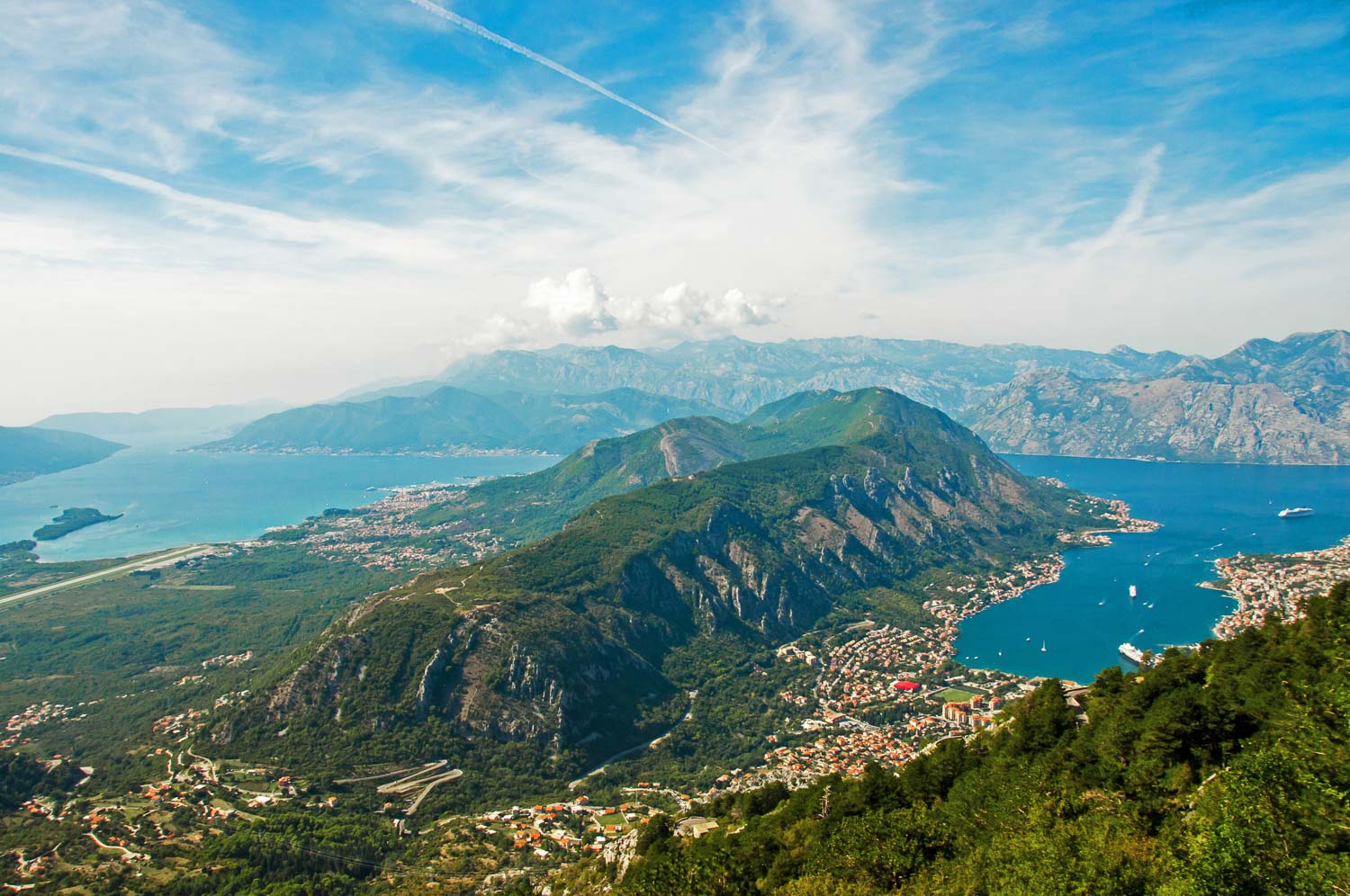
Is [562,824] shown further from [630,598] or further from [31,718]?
[31,718]

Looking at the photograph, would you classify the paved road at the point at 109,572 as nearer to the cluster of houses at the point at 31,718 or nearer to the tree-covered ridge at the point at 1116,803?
the cluster of houses at the point at 31,718

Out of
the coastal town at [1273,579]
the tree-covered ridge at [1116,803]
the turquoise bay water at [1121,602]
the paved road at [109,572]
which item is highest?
the tree-covered ridge at [1116,803]

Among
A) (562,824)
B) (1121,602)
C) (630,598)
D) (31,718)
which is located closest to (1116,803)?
(562,824)

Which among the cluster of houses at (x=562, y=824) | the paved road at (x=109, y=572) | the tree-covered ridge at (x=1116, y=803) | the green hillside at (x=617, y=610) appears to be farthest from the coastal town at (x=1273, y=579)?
the paved road at (x=109, y=572)

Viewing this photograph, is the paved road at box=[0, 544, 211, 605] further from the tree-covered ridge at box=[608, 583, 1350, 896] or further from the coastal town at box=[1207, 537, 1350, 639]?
the coastal town at box=[1207, 537, 1350, 639]

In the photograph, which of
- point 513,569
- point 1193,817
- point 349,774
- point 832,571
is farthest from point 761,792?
point 832,571

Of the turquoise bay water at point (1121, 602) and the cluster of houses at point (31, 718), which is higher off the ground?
the cluster of houses at point (31, 718)

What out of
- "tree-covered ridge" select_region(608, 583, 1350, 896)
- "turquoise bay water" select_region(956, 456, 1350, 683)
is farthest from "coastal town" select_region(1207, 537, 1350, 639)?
"tree-covered ridge" select_region(608, 583, 1350, 896)
